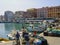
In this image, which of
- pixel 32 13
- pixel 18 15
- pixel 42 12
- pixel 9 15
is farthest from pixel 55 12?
pixel 9 15

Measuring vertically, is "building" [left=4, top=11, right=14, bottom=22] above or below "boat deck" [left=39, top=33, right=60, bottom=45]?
above

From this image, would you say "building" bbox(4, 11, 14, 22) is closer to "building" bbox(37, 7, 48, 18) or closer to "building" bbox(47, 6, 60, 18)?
"building" bbox(37, 7, 48, 18)

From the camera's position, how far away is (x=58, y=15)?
3803mm

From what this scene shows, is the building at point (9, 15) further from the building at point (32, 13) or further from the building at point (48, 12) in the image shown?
the building at point (48, 12)

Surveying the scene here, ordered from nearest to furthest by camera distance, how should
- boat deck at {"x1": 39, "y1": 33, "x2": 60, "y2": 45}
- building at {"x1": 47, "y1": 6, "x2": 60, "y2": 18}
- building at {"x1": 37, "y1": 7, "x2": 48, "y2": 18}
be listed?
boat deck at {"x1": 39, "y1": 33, "x2": 60, "y2": 45} < building at {"x1": 47, "y1": 6, "x2": 60, "y2": 18} < building at {"x1": 37, "y1": 7, "x2": 48, "y2": 18}

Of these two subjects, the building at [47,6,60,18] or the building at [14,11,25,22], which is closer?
the building at [47,6,60,18]

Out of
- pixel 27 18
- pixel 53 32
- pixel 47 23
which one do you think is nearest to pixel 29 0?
pixel 27 18

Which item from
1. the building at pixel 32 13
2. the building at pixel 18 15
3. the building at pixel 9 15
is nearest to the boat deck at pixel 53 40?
the building at pixel 32 13

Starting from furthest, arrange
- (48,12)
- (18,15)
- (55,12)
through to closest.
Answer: (18,15), (48,12), (55,12)

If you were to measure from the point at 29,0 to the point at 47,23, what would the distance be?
0.78 m

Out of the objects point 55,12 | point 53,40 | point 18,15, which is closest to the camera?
point 53,40

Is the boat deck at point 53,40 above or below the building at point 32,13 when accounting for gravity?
below

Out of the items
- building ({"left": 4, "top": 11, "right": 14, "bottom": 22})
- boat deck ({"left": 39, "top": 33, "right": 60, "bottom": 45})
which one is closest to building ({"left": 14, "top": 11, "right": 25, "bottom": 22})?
building ({"left": 4, "top": 11, "right": 14, "bottom": 22})

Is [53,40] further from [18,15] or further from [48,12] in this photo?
[18,15]
